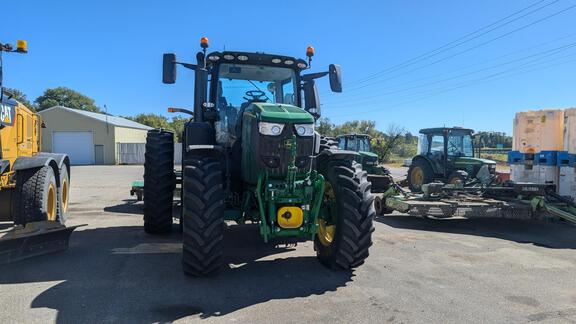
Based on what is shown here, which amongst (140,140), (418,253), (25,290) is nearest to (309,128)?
(418,253)

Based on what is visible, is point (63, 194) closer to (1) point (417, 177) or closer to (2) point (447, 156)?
(1) point (417, 177)

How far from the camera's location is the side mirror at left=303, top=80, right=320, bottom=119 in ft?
23.0

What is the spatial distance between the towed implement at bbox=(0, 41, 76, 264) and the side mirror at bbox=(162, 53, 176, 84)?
2.15m

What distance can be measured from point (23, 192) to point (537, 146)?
35.8ft

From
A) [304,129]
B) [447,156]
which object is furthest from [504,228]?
[304,129]

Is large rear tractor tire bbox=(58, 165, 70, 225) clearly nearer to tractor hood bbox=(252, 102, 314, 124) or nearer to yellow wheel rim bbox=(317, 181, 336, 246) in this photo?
tractor hood bbox=(252, 102, 314, 124)

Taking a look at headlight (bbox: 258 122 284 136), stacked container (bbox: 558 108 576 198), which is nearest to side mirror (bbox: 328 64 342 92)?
headlight (bbox: 258 122 284 136)

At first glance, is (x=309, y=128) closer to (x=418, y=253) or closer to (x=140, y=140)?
(x=418, y=253)

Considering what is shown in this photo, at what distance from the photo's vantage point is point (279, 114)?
A: 5227 millimetres

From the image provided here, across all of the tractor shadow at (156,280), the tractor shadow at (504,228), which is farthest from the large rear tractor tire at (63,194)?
the tractor shadow at (504,228)

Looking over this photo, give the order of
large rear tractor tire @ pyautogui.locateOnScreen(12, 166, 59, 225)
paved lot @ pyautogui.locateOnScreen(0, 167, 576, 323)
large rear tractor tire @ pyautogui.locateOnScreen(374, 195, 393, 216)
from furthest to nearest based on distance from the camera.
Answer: large rear tractor tire @ pyautogui.locateOnScreen(374, 195, 393, 216), large rear tractor tire @ pyautogui.locateOnScreen(12, 166, 59, 225), paved lot @ pyautogui.locateOnScreen(0, 167, 576, 323)

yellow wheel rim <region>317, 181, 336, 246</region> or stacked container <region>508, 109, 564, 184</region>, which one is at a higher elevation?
stacked container <region>508, 109, 564, 184</region>

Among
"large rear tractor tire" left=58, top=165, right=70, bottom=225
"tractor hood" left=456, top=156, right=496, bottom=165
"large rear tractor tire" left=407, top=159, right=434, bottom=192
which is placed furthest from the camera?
"large rear tractor tire" left=407, top=159, right=434, bottom=192

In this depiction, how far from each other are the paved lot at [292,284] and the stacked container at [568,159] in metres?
2.64
